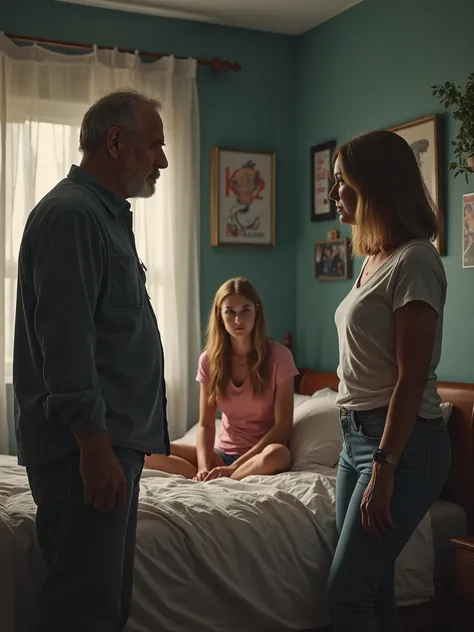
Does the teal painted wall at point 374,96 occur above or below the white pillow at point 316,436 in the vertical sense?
above

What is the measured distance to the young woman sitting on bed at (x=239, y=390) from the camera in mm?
3350

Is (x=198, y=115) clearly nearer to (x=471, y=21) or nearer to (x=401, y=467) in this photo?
(x=471, y=21)

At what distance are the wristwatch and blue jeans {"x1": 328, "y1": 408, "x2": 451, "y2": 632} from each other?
4cm

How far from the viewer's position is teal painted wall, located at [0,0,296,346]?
4.14 m

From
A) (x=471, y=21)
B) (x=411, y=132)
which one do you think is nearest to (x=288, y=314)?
(x=411, y=132)

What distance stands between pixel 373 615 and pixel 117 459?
0.68 m

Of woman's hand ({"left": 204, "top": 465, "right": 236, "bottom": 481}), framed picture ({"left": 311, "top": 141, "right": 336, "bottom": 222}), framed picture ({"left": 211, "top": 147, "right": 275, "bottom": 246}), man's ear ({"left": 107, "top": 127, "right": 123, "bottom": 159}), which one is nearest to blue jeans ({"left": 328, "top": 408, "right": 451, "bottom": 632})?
man's ear ({"left": 107, "top": 127, "right": 123, "bottom": 159})

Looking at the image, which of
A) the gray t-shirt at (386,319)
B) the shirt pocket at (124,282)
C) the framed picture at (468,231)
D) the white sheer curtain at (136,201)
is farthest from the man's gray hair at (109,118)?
the white sheer curtain at (136,201)

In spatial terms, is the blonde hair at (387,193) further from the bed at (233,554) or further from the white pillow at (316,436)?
the white pillow at (316,436)

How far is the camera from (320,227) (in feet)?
14.3

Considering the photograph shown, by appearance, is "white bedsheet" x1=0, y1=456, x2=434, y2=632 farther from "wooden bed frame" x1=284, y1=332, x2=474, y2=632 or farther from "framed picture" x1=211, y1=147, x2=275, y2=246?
"framed picture" x1=211, y1=147, x2=275, y2=246

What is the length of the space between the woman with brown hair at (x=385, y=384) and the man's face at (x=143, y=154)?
1.47 feet

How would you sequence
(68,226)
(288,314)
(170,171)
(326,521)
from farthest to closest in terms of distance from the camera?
(288,314), (170,171), (326,521), (68,226)

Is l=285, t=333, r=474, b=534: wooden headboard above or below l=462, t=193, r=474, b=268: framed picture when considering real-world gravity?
below
